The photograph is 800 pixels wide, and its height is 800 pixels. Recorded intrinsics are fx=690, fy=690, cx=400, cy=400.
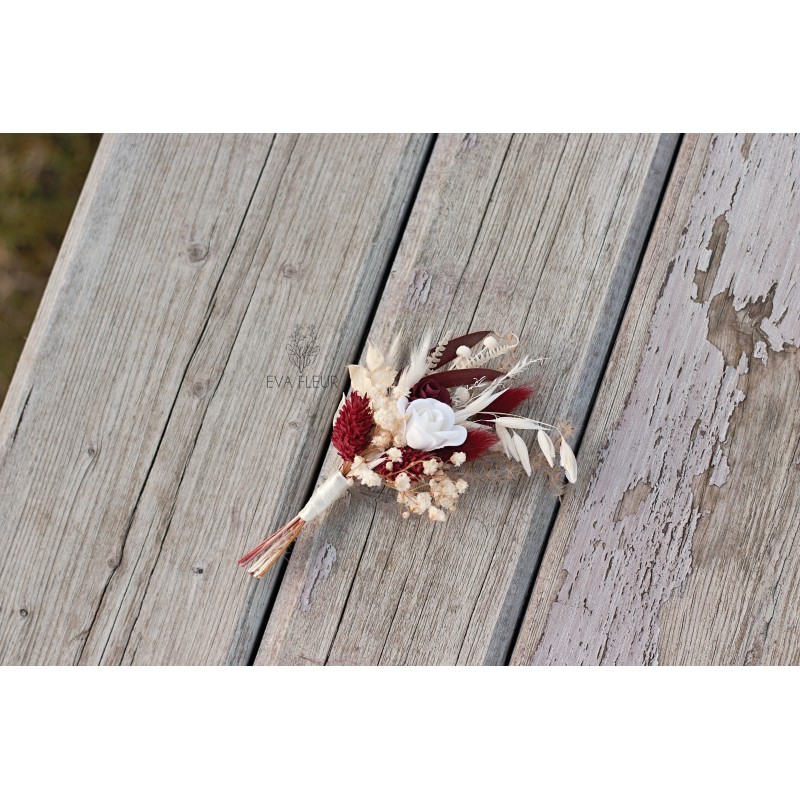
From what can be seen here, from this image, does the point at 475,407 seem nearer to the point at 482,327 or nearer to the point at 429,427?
the point at 429,427

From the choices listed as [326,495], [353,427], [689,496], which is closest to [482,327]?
[353,427]

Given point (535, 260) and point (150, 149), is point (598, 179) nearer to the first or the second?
point (535, 260)

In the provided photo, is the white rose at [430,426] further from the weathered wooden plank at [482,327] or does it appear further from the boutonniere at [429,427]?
the weathered wooden plank at [482,327]

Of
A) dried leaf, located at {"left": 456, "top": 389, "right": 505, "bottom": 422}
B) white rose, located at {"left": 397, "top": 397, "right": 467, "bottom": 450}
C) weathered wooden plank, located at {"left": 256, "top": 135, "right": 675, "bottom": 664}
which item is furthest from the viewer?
weathered wooden plank, located at {"left": 256, "top": 135, "right": 675, "bottom": 664}

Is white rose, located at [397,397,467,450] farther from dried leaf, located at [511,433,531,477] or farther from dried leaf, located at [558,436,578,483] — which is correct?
dried leaf, located at [558,436,578,483]

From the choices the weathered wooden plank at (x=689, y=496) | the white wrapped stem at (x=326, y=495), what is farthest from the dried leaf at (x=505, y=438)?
the white wrapped stem at (x=326, y=495)

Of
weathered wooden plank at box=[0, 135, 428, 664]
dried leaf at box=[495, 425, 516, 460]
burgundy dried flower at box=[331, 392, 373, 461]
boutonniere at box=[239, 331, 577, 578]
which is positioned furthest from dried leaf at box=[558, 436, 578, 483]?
weathered wooden plank at box=[0, 135, 428, 664]

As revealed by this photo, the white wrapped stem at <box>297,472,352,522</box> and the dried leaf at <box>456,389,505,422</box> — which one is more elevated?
the dried leaf at <box>456,389,505,422</box>

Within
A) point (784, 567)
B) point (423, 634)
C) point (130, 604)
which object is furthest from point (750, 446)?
point (130, 604)
